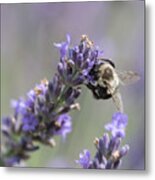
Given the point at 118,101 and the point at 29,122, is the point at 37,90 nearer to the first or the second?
the point at 29,122

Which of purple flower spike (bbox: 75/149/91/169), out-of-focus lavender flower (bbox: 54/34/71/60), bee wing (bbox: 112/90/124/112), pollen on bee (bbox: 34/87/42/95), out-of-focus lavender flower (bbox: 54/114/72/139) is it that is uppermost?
out-of-focus lavender flower (bbox: 54/34/71/60)

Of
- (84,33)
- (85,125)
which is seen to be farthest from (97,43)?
(85,125)

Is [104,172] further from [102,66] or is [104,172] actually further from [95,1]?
[95,1]

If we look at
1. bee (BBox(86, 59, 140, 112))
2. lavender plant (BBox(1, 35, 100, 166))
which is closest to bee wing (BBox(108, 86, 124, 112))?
bee (BBox(86, 59, 140, 112))

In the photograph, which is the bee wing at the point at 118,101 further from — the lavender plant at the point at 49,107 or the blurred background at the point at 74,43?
the lavender plant at the point at 49,107

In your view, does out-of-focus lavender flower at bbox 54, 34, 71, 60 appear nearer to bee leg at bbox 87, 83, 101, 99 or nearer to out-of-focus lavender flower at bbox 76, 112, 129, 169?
bee leg at bbox 87, 83, 101, 99

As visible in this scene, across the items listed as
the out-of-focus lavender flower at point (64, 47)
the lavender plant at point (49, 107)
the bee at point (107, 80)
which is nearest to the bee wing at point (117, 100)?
the bee at point (107, 80)

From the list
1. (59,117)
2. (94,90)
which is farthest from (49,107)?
(94,90)
